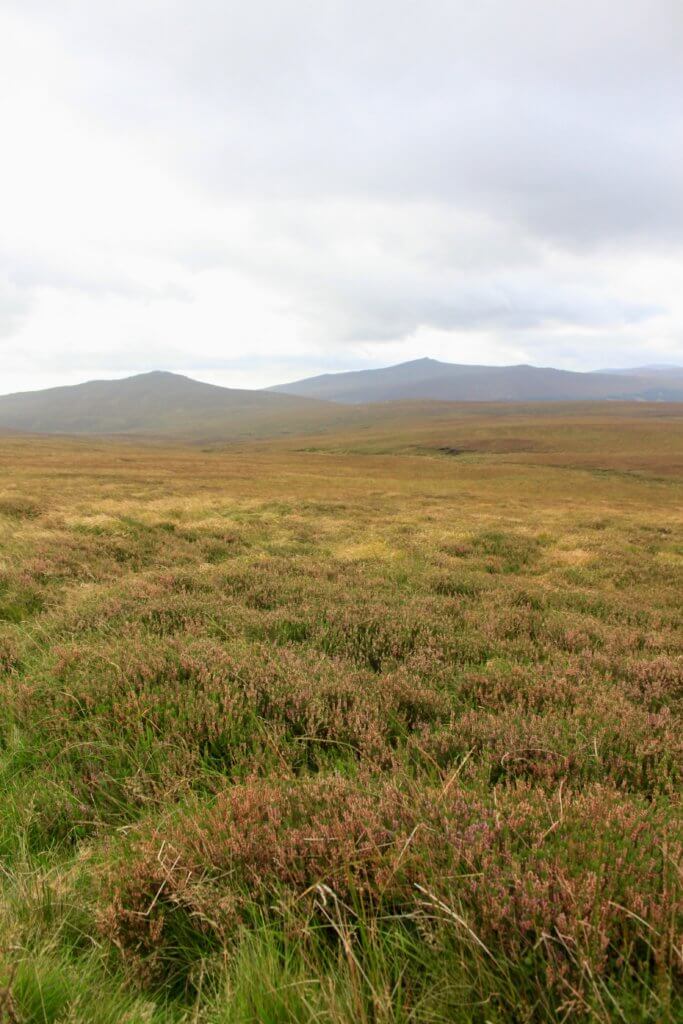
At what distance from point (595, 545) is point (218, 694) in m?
15.4

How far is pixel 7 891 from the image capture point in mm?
2416

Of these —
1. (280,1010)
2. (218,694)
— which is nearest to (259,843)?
(280,1010)

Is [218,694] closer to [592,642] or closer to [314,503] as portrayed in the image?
[592,642]

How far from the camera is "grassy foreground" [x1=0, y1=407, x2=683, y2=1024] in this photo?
72.8 inches

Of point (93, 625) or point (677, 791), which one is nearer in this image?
point (677, 791)

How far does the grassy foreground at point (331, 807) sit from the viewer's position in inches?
72.8

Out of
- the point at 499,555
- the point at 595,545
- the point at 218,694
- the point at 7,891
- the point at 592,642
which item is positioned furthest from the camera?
the point at 595,545

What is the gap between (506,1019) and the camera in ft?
5.58

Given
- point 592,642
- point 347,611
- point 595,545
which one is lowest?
point 595,545

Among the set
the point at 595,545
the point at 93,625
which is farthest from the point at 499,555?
the point at 93,625

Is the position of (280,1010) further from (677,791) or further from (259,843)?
(677,791)

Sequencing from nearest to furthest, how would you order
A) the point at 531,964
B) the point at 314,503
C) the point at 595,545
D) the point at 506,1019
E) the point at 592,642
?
the point at 506,1019 → the point at 531,964 → the point at 592,642 → the point at 595,545 → the point at 314,503

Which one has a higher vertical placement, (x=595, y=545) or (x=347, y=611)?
(x=347, y=611)

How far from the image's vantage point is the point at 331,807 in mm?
2658
